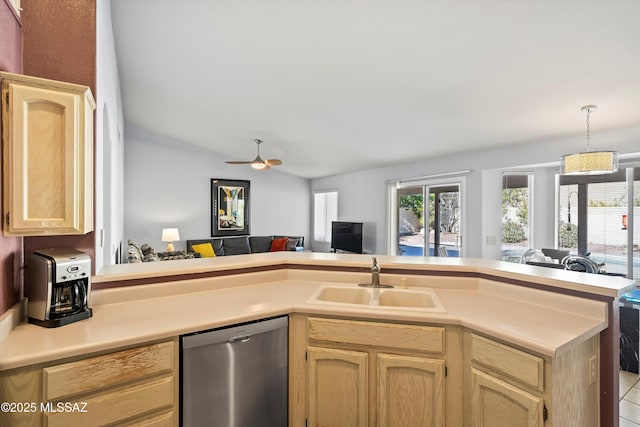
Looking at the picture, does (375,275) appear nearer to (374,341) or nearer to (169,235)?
(374,341)

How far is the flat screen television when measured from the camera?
6.38 metres

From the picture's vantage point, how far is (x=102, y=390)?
1.15 metres

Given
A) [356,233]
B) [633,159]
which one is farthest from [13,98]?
[356,233]

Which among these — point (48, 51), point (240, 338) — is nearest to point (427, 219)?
point (240, 338)

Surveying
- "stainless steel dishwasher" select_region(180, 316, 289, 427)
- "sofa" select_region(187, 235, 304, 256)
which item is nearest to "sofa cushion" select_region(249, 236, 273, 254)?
"sofa" select_region(187, 235, 304, 256)

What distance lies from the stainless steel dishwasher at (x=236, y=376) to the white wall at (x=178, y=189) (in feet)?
19.0

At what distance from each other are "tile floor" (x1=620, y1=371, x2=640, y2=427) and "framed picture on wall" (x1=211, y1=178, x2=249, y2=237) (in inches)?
260

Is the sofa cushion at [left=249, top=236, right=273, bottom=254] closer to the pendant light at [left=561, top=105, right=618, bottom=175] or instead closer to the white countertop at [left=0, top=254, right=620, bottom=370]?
the white countertop at [left=0, top=254, right=620, bottom=370]

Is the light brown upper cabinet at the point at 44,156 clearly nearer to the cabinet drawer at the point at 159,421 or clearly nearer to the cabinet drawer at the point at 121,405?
the cabinet drawer at the point at 121,405

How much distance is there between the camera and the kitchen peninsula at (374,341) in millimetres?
1136

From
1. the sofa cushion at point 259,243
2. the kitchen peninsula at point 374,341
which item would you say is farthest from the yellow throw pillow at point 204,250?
the kitchen peninsula at point 374,341

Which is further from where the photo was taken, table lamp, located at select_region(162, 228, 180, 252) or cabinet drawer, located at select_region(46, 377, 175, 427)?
table lamp, located at select_region(162, 228, 180, 252)

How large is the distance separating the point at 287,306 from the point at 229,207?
6.01m

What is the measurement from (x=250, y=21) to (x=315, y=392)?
252 cm
